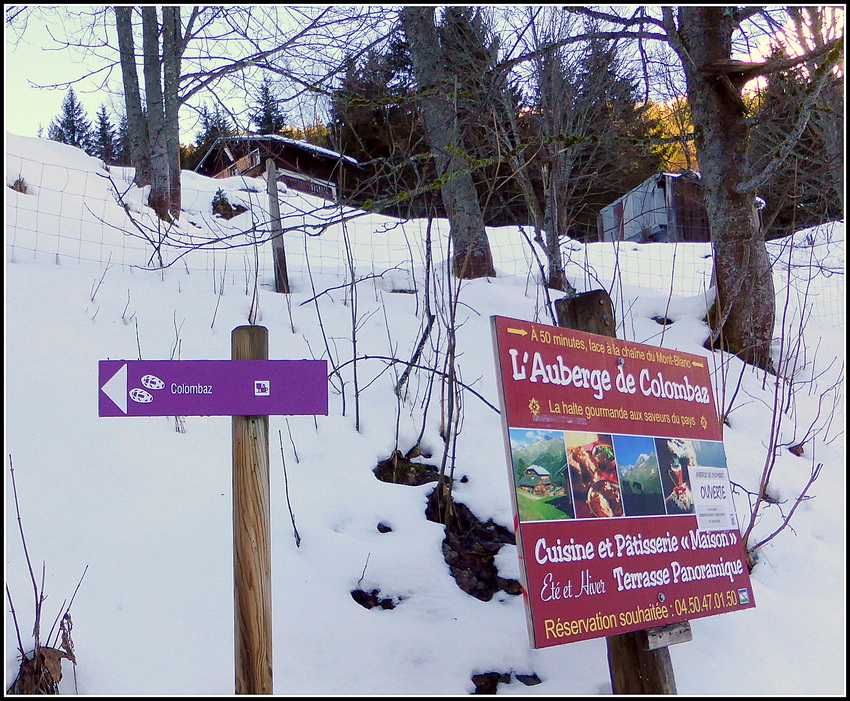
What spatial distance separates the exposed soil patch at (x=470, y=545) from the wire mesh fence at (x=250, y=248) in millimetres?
1237

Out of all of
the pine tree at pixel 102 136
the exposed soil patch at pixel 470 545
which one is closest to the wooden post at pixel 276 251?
the exposed soil patch at pixel 470 545

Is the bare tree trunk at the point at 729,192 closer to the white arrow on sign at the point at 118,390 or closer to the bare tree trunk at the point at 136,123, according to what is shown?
the white arrow on sign at the point at 118,390

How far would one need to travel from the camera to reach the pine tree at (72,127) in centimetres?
3513

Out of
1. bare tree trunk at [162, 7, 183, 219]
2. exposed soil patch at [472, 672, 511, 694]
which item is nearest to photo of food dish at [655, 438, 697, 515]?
exposed soil patch at [472, 672, 511, 694]

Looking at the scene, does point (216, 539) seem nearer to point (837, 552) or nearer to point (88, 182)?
point (837, 552)

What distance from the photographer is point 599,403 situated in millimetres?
2225

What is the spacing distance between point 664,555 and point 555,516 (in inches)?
19.4

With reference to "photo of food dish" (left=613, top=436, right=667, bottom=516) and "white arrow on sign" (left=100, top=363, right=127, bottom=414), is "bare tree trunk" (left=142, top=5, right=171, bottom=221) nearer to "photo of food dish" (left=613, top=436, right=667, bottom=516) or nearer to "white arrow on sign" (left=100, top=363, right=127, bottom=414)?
"white arrow on sign" (left=100, top=363, right=127, bottom=414)

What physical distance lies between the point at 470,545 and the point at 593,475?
1162mm

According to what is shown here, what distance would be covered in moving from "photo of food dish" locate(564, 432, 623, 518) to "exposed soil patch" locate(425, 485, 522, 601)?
96 cm

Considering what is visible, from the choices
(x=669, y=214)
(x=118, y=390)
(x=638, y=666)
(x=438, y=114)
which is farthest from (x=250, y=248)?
(x=669, y=214)

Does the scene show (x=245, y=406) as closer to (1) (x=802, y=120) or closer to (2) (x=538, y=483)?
(2) (x=538, y=483)

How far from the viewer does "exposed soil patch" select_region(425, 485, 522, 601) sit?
2.91m

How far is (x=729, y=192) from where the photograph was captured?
18.5 ft
